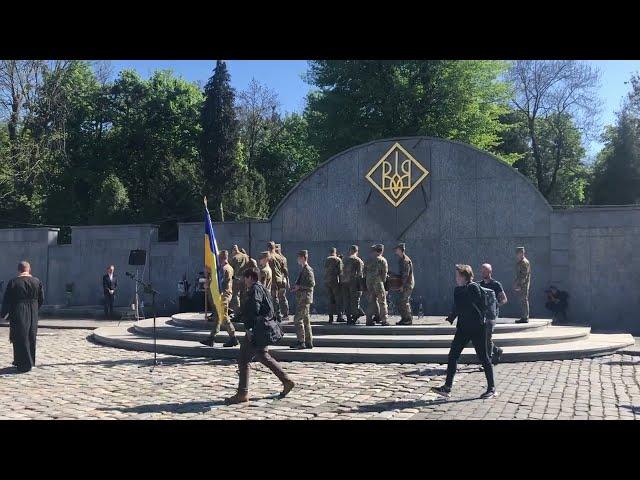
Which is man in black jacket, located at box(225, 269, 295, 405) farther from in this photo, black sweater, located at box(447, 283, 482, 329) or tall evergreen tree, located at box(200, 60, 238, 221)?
tall evergreen tree, located at box(200, 60, 238, 221)

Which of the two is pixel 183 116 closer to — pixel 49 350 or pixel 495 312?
pixel 49 350

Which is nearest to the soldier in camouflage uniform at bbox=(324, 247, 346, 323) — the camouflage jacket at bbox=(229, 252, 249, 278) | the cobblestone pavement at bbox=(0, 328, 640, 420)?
the camouflage jacket at bbox=(229, 252, 249, 278)

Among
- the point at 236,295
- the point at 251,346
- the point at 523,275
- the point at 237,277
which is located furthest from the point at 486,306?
the point at 236,295

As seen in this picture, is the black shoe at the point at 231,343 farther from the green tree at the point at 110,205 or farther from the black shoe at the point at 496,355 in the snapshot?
the green tree at the point at 110,205

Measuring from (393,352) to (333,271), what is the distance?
3237mm

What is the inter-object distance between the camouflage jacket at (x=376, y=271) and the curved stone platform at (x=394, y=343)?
1.06 m

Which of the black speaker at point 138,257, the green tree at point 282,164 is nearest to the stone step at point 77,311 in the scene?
the black speaker at point 138,257

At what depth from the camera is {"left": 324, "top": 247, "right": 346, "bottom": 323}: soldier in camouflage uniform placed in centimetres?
1501

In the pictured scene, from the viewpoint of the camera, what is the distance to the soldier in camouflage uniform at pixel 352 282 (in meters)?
14.6

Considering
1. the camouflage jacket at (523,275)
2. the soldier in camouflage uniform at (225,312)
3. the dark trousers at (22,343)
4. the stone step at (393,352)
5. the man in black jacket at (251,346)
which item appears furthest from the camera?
the camouflage jacket at (523,275)

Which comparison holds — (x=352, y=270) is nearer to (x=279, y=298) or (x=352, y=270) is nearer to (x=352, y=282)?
(x=352, y=282)

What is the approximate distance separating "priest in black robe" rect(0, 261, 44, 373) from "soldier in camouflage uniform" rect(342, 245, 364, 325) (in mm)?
6714

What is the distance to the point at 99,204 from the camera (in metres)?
39.2
